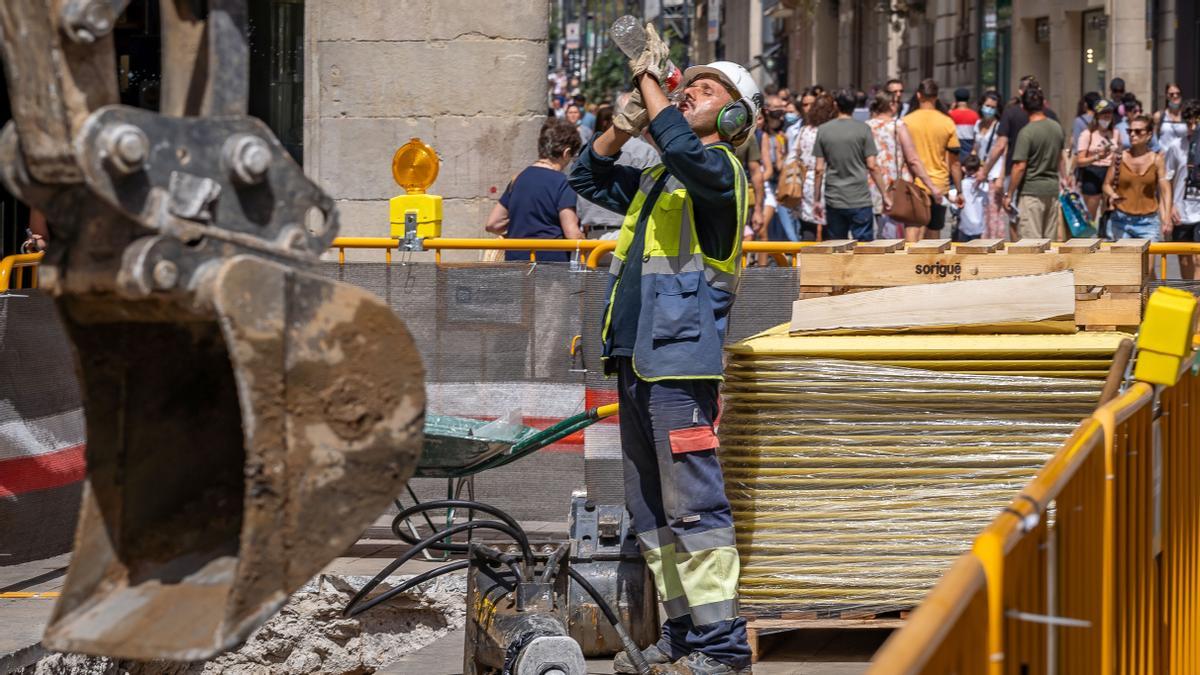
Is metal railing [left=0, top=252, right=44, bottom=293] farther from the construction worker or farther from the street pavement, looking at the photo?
the construction worker

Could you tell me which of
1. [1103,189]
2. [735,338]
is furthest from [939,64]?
[735,338]

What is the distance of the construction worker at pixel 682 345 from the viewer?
5.63m

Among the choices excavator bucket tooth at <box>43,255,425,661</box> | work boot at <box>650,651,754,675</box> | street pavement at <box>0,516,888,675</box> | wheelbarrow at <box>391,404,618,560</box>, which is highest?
excavator bucket tooth at <box>43,255,425,661</box>

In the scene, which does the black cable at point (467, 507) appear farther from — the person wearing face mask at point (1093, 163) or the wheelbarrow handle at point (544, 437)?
the person wearing face mask at point (1093, 163)

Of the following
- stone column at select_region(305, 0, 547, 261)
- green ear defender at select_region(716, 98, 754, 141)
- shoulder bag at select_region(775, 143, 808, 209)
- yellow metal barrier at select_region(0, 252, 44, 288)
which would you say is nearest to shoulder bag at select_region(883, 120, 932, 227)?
shoulder bag at select_region(775, 143, 808, 209)

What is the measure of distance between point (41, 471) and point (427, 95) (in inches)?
175

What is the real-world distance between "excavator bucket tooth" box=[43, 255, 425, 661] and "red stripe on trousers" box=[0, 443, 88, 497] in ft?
16.4

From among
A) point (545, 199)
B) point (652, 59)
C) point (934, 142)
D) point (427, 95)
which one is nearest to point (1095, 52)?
point (934, 142)

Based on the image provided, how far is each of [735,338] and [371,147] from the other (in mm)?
3990

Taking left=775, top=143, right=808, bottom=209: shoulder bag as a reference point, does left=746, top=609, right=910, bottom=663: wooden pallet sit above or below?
below

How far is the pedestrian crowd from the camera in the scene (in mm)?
15055

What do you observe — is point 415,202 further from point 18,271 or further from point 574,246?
point 18,271

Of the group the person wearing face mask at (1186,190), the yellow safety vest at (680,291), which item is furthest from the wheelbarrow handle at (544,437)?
the person wearing face mask at (1186,190)

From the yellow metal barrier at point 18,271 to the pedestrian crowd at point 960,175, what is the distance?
519 cm
